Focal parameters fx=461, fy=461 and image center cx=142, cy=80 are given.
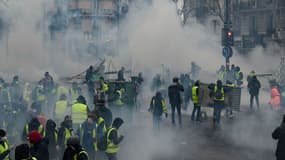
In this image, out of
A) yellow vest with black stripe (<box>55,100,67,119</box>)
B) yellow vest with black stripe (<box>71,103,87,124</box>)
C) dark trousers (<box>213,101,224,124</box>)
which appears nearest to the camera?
yellow vest with black stripe (<box>71,103,87,124</box>)

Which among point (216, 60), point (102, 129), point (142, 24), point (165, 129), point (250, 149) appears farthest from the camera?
point (216, 60)

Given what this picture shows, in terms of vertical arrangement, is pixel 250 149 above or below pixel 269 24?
below

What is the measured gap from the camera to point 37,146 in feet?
22.3

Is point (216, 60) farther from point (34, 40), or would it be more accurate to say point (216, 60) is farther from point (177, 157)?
point (177, 157)

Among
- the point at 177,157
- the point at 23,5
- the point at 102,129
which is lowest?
the point at 177,157

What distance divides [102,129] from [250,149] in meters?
5.19

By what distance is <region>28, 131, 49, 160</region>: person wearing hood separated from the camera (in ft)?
21.9

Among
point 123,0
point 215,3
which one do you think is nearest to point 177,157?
point 123,0

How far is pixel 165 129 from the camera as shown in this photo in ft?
50.3

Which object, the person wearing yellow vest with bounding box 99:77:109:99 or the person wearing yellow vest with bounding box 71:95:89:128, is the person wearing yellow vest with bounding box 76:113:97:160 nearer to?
the person wearing yellow vest with bounding box 71:95:89:128

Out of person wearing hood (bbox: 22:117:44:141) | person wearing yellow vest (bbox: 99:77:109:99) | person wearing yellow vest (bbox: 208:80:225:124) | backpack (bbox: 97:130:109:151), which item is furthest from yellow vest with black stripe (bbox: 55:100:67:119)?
person wearing yellow vest (bbox: 208:80:225:124)

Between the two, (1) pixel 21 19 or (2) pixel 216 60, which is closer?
(1) pixel 21 19

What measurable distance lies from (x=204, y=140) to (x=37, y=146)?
762cm

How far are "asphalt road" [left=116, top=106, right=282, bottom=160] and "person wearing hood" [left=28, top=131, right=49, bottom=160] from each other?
4.23m
